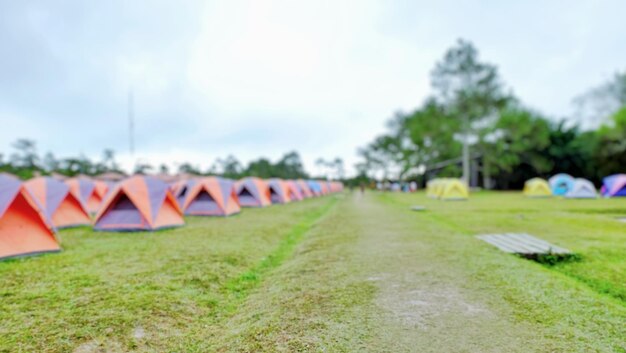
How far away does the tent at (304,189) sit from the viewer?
29900mm

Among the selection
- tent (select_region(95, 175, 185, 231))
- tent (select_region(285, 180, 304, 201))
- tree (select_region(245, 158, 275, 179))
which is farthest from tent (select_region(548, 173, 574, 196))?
tree (select_region(245, 158, 275, 179))

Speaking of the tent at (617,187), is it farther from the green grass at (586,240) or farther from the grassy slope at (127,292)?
the grassy slope at (127,292)

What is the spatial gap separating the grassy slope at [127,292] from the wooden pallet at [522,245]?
413 centimetres

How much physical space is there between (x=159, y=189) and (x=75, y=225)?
123 inches

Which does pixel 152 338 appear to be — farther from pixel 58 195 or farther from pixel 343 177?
pixel 343 177

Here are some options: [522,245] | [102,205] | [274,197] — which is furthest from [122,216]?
[274,197]

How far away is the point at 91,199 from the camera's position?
1659 centimetres

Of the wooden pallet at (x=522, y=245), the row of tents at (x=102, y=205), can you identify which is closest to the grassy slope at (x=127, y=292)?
the row of tents at (x=102, y=205)

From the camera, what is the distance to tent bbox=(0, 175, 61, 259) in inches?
245

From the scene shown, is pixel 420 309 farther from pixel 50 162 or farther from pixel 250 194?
pixel 50 162

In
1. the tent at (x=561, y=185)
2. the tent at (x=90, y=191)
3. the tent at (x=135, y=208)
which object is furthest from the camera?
the tent at (x=561, y=185)

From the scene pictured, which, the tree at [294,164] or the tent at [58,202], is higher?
the tree at [294,164]

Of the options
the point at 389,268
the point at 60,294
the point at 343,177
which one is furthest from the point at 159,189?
the point at 343,177

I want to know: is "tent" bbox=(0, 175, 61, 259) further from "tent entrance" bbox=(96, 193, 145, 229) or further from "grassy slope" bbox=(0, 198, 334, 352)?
"tent entrance" bbox=(96, 193, 145, 229)
